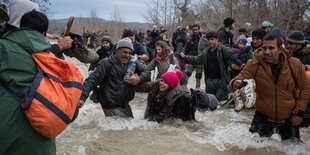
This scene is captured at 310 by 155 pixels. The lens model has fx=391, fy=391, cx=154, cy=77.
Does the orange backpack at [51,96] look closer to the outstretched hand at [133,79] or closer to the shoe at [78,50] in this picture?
the shoe at [78,50]

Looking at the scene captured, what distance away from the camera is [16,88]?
224cm

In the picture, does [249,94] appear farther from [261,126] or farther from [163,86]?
[163,86]

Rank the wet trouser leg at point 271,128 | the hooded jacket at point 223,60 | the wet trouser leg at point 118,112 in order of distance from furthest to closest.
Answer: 1. the hooded jacket at point 223,60
2. the wet trouser leg at point 118,112
3. the wet trouser leg at point 271,128

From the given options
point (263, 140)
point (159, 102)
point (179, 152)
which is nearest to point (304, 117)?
point (263, 140)

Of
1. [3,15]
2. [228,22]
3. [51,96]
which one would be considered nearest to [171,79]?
[3,15]

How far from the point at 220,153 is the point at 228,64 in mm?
2815

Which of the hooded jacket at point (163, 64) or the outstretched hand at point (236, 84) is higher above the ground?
the outstretched hand at point (236, 84)

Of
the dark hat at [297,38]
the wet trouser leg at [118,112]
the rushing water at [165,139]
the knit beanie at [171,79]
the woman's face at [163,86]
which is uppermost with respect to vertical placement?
the dark hat at [297,38]

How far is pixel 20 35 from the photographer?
2322 mm

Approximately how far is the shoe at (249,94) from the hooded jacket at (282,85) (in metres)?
0.24

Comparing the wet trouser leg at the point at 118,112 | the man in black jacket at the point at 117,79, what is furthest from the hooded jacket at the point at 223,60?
the wet trouser leg at the point at 118,112

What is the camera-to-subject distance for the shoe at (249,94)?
13.7 ft

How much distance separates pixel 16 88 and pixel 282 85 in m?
3.27

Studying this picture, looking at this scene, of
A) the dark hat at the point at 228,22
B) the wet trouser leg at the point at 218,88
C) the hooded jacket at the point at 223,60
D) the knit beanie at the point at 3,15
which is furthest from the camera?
the dark hat at the point at 228,22
